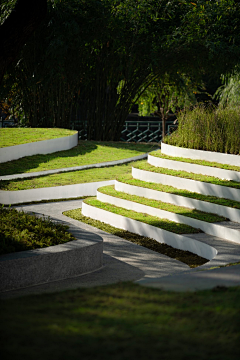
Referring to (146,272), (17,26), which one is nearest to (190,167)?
(146,272)

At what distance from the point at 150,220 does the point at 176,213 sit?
487 mm

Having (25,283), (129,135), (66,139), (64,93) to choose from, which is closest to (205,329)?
(25,283)

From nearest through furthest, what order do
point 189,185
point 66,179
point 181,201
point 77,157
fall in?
point 181,201 < point 189,185 < point 66,179 < point 77,157

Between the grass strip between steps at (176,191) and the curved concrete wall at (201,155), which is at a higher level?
the curved concrete wall at (201,155)

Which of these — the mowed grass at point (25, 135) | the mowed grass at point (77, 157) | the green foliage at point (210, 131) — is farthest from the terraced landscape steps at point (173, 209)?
the mowed grass at point (25, 135)

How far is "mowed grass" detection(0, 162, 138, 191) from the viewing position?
36.4ft

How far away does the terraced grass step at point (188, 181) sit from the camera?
26.2ft

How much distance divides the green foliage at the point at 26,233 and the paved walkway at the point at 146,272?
0.53 metres

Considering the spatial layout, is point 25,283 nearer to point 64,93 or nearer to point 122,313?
point 122,313

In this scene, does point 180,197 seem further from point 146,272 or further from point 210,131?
point 146,272

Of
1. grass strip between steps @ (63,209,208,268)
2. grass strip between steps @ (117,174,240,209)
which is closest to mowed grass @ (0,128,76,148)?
grass strip between steps @ (117,174,240,209)

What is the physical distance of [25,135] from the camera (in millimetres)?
15609

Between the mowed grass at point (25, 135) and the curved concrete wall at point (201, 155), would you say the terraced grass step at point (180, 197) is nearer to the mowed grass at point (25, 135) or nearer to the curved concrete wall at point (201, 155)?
the curved concrete wall at point (201, 155)

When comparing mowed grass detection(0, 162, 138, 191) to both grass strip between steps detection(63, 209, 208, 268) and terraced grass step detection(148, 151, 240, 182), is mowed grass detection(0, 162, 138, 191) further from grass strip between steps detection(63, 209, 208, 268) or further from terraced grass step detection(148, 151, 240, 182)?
grass strip between steps detection(63, 209, 208, 268)
